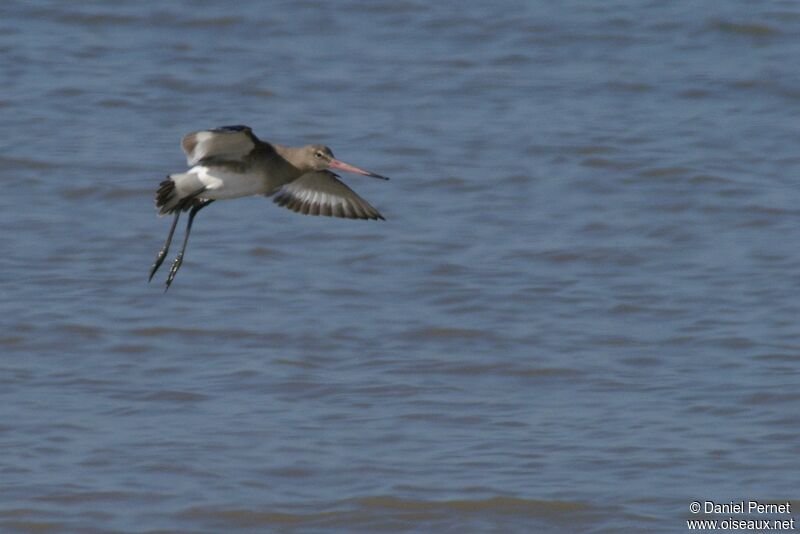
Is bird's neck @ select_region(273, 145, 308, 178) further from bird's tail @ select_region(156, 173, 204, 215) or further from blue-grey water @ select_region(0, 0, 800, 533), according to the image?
blue-grey water @ select_region(0, 0, 800, 533)

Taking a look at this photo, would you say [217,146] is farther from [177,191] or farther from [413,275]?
[413,275]

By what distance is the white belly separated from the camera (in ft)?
20.6

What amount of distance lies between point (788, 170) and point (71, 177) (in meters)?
4.22

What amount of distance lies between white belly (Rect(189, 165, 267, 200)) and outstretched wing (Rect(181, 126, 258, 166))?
46mm

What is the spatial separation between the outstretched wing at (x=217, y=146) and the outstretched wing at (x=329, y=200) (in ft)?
2.27

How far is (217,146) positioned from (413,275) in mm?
2390

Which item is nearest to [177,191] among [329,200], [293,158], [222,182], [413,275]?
[222,182]

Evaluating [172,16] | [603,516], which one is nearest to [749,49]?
[172,16]

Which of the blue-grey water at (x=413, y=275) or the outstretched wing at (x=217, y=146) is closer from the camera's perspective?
the outstretched wing at (x=217, y=146)

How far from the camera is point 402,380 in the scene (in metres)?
7.31

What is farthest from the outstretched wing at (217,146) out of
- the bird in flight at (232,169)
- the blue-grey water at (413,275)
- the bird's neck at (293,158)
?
the blue-grey water at (413,275)

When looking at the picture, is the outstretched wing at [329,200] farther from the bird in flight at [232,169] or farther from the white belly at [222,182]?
the white belly at [222,182]

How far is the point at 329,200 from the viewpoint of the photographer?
23.2ft

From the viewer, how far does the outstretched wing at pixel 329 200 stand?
7.02m
